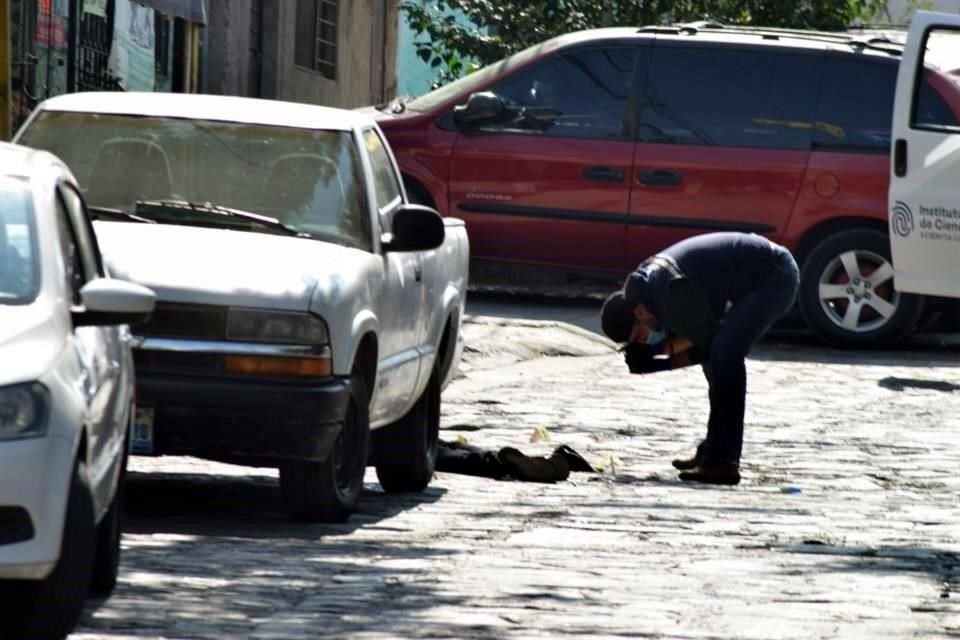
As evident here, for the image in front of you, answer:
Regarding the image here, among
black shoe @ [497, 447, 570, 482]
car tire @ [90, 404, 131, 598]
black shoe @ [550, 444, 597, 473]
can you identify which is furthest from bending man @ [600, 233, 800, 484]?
car tire @ [90, 404, 131, 598]

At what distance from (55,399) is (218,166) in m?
3.84

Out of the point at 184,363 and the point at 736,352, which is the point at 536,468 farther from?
the point at 184,363

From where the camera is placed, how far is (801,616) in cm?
684

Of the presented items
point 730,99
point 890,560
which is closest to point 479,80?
point 730,99

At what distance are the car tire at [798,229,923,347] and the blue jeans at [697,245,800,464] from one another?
229 inches

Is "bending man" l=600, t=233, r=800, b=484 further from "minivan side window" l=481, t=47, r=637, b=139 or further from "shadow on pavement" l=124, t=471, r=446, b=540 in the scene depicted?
"minivan side window" l=481, t=47, r=637, b=139

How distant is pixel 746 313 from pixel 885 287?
Result: 621 centimetres

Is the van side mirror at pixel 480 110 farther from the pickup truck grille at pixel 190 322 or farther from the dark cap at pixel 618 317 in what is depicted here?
the pickup truck grille at pixel 190 322

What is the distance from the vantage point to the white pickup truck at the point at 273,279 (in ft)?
27.7

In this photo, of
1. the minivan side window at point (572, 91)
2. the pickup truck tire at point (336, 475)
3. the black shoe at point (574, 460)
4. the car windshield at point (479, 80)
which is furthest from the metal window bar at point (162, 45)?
the pickup truck tire at point (336, 475)

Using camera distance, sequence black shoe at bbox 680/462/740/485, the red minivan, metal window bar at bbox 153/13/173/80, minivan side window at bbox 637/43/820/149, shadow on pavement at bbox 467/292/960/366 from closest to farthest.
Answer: black shoe at bbox 680/462/740/485 → shadow on pavement at bbox 467/292/960/366 → the red minivan → minivan side window at bbox 637/43/820/149 → metal window bar at bbox 153/13/173/80

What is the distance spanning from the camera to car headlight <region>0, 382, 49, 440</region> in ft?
19.0

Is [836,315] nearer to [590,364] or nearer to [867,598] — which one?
[590,364]

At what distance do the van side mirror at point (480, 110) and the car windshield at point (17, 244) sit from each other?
10.6 metres
